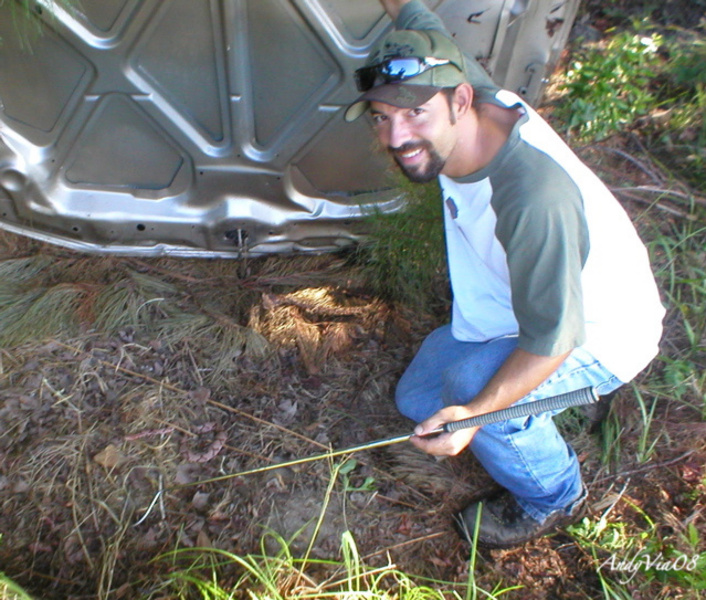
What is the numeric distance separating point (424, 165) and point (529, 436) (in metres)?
0.94

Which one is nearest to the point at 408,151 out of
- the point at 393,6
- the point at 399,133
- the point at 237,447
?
the point at 399,133

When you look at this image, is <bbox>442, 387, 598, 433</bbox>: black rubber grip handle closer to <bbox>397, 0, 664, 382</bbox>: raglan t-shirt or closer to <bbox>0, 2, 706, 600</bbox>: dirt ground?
<bbox>397, 0, 664, 382</bbox>: raglan t-shirt

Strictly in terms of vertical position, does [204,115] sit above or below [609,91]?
Answer: above

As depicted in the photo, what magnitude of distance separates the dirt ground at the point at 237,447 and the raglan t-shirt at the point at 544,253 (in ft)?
2.15

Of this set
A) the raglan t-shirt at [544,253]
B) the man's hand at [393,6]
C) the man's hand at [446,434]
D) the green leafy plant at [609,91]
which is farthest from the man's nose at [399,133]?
the green leafy plant at [609,91]

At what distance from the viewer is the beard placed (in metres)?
1.76

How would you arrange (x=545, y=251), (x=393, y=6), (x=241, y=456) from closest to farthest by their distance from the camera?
(x=545, y=251)
(x=393, y=6)
(x=241, y=456)

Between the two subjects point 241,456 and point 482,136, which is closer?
point 482,136

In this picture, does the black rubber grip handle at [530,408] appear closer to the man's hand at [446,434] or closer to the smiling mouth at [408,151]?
the man's hand at [446,434]

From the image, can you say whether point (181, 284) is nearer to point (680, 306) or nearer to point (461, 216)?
point (461, 216)

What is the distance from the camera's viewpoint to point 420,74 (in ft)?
5.52

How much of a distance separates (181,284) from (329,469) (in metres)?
1.26

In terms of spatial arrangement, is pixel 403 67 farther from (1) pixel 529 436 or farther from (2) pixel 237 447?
(2) pixel 237 447

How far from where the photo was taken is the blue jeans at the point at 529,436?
1.94 meters
